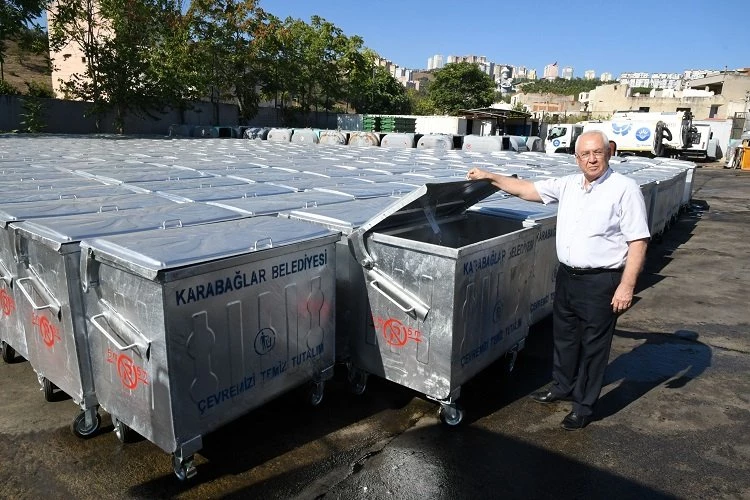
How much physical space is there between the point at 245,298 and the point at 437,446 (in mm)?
1584

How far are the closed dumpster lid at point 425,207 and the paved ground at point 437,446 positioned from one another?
1219 millimetres

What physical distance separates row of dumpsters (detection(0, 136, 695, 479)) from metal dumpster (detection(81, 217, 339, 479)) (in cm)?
1

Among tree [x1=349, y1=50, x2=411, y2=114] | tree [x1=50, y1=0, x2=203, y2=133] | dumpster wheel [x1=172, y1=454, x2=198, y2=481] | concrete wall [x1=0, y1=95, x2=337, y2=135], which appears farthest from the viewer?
tree [x1=349, y1=50, x2=411, y2=114]

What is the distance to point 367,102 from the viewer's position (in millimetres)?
52344

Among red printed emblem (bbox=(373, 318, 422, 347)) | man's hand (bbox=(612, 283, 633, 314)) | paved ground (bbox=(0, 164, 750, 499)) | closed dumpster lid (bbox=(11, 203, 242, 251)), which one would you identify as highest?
closed dumpster lid (bbox=(11, 203, 242, 251))

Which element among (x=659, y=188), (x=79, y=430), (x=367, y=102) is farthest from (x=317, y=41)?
(x=79, y=430)

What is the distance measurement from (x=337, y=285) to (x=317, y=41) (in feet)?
108

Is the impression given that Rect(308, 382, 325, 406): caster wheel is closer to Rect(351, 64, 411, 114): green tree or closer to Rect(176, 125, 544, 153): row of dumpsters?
Rect(176, 125, 544, 153): row of dumpsters

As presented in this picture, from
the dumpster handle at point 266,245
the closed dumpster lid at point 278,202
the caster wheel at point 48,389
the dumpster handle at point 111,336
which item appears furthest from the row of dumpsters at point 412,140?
the dumpster handle at point 111,336

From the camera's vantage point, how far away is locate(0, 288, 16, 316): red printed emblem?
373 centimetres

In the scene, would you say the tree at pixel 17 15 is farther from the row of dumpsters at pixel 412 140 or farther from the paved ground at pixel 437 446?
the paved ground at pixel 437 446

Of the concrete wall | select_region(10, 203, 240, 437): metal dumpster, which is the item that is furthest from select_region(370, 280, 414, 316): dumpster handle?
the concrete wall

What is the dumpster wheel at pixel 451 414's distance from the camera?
140 inches

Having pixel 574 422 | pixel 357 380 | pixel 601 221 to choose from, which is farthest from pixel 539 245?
pixel 357 380
